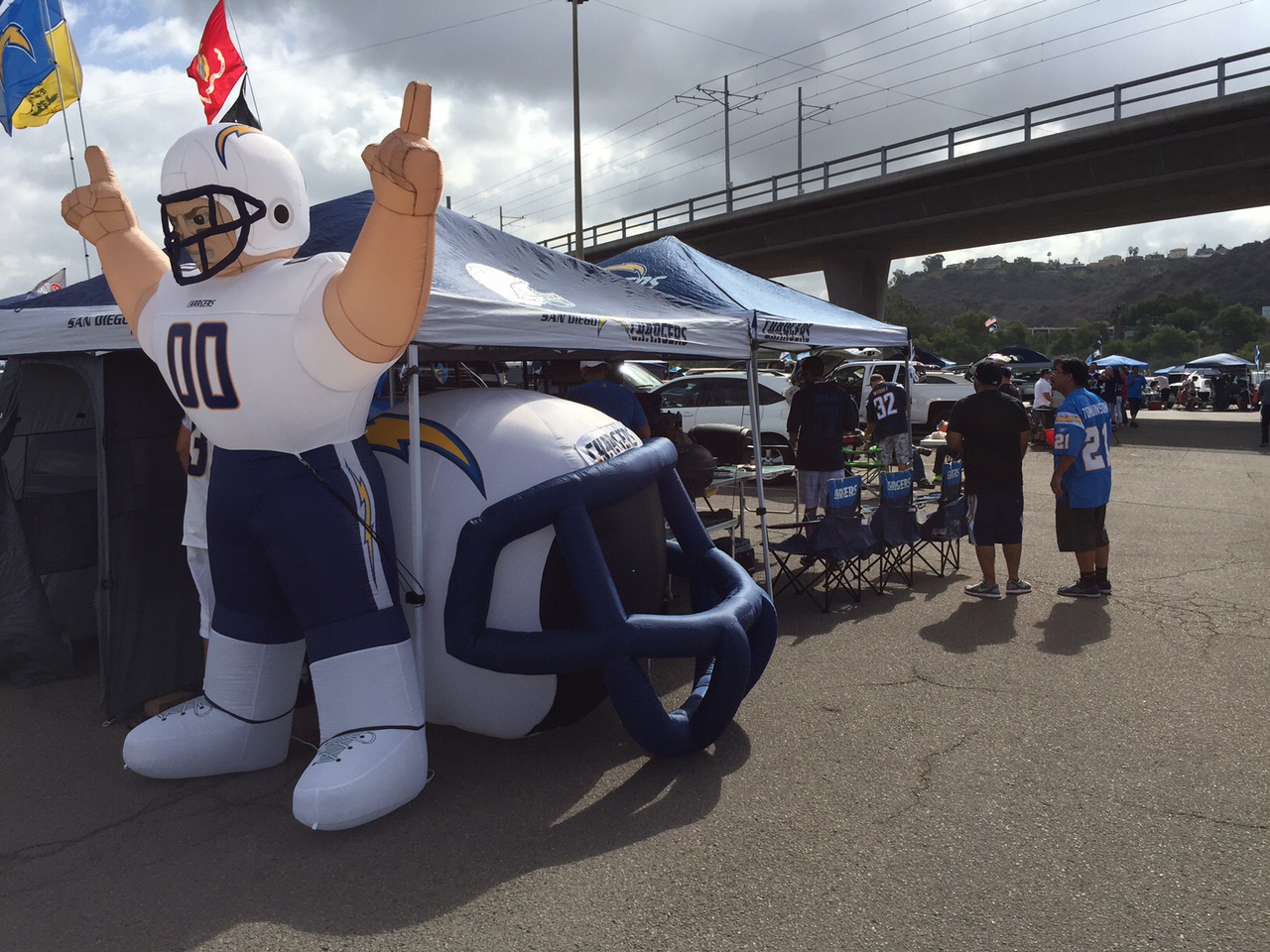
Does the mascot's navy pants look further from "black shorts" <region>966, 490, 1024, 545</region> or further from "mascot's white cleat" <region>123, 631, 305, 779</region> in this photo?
"black shorts" <region>966, 490, 1024, 545</region>

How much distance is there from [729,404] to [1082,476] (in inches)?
385

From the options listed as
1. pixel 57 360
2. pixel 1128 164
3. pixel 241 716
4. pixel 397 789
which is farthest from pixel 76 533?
pixel 1128 164

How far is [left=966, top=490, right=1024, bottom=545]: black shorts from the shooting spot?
Result: 7.18m

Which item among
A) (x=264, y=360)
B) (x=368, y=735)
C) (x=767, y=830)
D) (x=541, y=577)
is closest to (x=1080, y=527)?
(x=767, y=830)

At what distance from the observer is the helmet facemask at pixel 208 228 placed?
3758 millimetres

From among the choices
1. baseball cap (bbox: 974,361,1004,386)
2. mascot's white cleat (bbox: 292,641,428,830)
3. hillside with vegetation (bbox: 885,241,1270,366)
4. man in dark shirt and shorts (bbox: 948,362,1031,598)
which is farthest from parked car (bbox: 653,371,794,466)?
hillside with vegetation (bbox: 885,241,1270,366)

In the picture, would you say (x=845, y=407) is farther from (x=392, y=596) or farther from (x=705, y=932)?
(x=705, y=932)

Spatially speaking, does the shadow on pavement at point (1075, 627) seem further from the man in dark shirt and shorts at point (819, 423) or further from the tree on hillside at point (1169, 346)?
the tree on hillside at point (1169, 346)

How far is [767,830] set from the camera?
372 centimetres

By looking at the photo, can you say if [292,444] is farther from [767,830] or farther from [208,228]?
[767,830]

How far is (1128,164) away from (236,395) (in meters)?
24.4

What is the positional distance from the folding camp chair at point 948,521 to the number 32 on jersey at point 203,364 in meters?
5.68

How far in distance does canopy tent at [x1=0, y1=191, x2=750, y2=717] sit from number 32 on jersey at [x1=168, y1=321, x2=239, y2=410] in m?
0.77

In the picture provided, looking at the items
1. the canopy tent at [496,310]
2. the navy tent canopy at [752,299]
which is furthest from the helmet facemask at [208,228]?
the navy tent canopy at [752,299]
